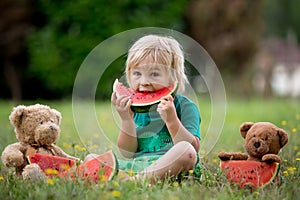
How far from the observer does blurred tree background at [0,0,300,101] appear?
13141 mm

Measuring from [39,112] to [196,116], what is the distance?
1154mm

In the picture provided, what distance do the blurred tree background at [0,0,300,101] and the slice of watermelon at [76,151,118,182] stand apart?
849 cm

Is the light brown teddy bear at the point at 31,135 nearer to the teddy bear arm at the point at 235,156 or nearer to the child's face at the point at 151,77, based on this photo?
the child's face at the point at 151,77

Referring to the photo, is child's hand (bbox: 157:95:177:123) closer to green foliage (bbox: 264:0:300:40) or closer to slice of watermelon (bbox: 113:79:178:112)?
slice of watermelon (bbox: 113:79:178:112)

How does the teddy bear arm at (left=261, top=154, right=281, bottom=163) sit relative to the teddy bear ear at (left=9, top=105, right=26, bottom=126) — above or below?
below

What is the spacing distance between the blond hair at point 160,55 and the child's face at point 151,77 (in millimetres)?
37

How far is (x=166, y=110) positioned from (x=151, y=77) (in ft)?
1.05

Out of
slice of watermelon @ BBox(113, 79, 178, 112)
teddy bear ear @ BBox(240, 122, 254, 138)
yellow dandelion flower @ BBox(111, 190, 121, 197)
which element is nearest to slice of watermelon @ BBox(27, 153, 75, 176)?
slice of watermelon @ BBox(113, 79, 178, 112)

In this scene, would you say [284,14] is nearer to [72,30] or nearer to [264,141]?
[72,30]

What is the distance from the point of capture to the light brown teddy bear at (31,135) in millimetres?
3744

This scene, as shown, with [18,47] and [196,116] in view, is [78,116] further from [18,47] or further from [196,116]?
[18,47]

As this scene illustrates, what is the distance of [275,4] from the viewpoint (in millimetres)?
25906

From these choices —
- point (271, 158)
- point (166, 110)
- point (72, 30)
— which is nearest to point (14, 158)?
point (166, 110)

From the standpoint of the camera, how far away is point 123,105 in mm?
3773
